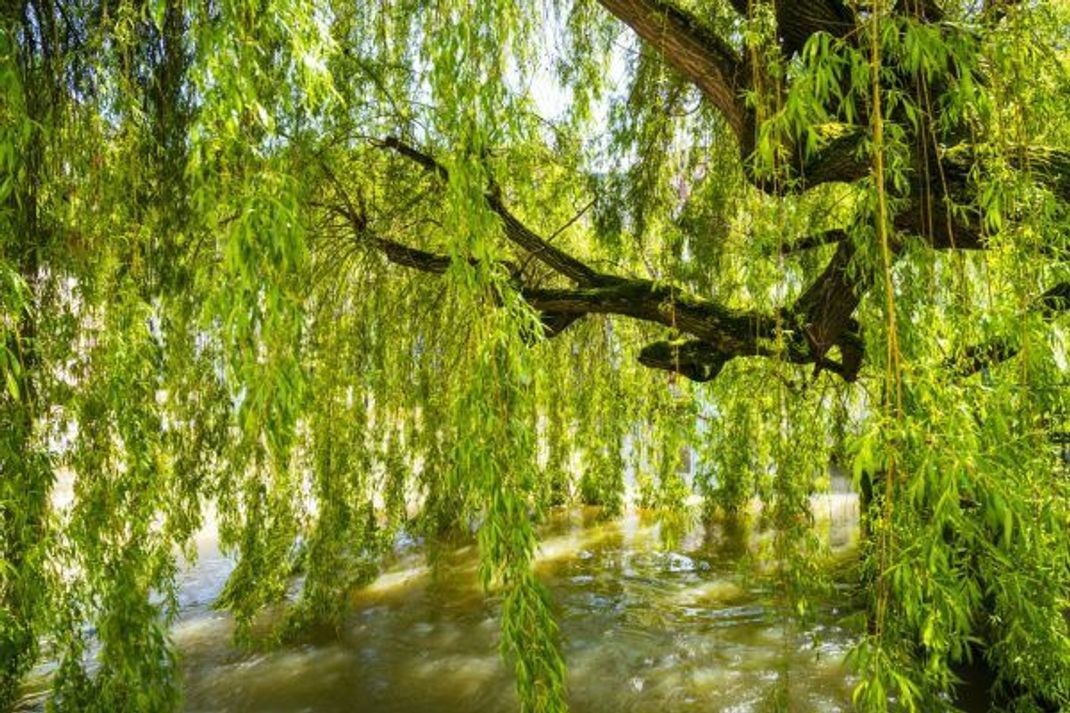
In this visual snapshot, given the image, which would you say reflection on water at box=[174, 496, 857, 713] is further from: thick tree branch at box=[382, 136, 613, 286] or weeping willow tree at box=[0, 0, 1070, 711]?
thick tree branch at box=[382, 136, 613, 286]

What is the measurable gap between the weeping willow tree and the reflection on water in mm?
489

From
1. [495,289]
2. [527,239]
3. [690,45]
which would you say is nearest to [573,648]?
[527,239]

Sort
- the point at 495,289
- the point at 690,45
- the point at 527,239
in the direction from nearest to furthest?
the point at 495,289, the point at 690,45, the point at 527,239

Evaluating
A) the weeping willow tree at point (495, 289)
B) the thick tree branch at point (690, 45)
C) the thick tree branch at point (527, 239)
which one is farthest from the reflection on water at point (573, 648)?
the thick tree branch at point (690, 45)

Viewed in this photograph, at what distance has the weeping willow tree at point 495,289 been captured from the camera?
1616mm

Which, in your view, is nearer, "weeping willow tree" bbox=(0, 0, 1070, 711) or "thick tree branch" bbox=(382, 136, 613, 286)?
"weeping willow tree" bbox=(0, 0, 1070, 711)

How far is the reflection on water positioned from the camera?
149 inches

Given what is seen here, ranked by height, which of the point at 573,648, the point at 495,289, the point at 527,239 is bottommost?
the point at 573,648

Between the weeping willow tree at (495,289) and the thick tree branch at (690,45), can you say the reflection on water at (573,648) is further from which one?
the thick tree branch at (690,45)

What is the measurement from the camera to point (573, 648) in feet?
14.5

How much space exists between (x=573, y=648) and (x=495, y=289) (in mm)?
2955

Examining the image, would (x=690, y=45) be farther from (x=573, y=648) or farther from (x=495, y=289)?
(x=573, y=648)

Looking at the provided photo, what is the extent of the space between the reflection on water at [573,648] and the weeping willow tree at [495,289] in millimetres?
489

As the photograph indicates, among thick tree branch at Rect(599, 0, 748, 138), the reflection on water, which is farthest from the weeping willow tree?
the reflection on water
